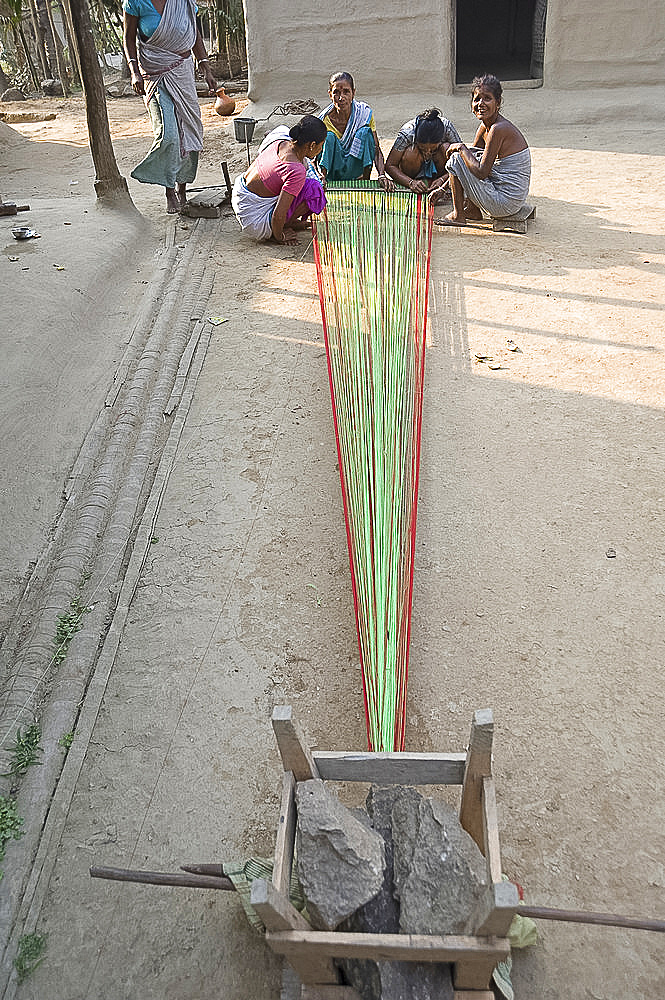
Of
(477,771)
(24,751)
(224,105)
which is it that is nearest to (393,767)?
(477,771)

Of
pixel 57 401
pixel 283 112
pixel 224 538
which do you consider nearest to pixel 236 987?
pixel 224 538

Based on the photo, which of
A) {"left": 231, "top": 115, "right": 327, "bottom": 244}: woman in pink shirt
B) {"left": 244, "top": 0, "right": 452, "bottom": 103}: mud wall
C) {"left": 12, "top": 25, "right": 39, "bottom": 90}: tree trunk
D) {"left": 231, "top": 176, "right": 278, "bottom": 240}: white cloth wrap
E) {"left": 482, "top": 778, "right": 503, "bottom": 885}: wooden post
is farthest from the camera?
{"left": 12, "top": 25, "right": 39, "bottom": 90}: tree trunk

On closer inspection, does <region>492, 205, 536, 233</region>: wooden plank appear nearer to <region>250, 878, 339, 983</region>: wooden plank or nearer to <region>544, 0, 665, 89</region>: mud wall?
<region>544, 0, 665, 89</region>: mud wall

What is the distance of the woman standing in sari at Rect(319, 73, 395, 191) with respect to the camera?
466cm

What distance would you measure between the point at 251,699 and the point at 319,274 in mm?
2700

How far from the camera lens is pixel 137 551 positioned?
2215 millimetres

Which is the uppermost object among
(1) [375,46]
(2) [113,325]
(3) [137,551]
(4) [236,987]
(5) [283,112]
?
(1) [375,46]

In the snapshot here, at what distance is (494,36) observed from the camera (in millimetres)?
9758

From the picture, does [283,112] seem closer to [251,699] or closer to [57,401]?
[57,401]

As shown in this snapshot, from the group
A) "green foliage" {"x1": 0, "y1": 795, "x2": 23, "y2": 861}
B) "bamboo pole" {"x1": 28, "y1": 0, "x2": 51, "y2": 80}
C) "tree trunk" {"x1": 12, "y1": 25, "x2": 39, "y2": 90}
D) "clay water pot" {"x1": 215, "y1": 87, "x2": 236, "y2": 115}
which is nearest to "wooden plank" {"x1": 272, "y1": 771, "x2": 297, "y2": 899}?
"green foliage" {"x1": 0, "y1": 795, "x2": 23, "y2": 861}

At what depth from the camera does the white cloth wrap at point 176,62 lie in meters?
4.25

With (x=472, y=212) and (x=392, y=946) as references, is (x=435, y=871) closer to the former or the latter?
(x=392, y=946)

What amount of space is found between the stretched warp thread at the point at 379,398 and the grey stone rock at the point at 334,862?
0.40 metres

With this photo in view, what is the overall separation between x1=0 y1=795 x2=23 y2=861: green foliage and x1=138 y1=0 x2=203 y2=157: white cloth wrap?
4235mm
